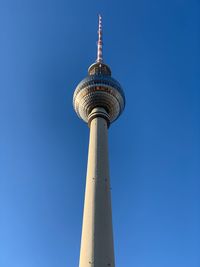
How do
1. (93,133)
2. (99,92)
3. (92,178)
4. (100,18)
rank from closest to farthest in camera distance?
(92,178), (93,133), (99,92), (100,18)

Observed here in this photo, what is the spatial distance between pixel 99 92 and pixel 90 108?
3.85m

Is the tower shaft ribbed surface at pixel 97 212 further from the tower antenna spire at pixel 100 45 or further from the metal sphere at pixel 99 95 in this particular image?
the tower antenna spire at pixel 100 45

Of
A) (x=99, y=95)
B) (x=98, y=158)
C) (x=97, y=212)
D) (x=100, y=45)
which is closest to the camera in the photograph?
(x=97, y=212)

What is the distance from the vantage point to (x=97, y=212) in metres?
47.9

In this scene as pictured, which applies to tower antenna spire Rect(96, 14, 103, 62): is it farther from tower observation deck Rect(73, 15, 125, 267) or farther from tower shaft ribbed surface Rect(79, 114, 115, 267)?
tower shaft ribbed surface Rect(79, 114, 115, 267)

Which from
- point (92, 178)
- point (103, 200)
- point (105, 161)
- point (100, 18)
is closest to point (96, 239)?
point (103, 200)

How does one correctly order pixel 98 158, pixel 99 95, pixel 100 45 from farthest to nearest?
pixel 100 45, pixel 99 95, pixel 98 158

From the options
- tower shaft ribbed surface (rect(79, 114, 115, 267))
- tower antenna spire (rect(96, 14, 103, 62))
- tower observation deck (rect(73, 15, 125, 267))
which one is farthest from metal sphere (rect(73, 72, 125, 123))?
tower antenna spire (rect(96, 14, 103, 62))

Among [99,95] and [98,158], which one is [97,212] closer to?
[98,158]

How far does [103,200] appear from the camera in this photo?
4959cm

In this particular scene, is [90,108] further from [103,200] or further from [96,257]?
[96,257]

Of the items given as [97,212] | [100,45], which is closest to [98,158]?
[97,212]

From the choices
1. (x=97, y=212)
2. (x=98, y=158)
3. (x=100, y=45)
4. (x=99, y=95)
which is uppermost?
(x=100, y=45)

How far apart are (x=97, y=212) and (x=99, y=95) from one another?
29.3 metres
